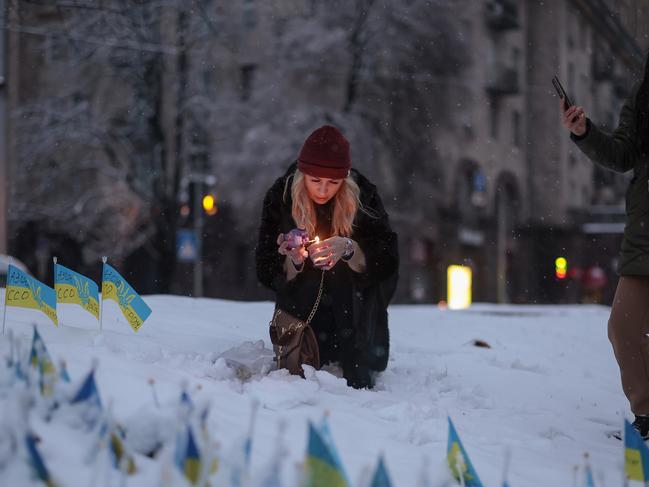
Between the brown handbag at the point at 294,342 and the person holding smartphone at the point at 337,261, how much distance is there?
0.05 m

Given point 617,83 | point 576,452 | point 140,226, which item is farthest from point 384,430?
point 617,83

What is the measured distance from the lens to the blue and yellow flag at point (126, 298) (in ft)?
15.7

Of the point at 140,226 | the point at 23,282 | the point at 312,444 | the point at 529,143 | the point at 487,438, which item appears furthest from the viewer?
the point at 529,143

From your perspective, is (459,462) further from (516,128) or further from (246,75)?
(516,128)

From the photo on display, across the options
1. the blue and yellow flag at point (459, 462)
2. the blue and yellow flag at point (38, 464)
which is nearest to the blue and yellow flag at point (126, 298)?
the blue and yellow flag at point (459, 462)

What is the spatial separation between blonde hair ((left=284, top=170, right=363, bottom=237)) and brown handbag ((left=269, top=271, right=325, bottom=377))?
12.2 inches

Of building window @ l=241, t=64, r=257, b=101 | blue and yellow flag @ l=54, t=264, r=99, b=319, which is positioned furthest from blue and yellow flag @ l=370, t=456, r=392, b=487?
building window @ l=241, t=64, r=257, b=101

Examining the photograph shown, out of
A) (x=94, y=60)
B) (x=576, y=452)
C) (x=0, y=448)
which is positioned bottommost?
(x=576, y=452)

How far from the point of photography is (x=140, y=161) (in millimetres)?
19469

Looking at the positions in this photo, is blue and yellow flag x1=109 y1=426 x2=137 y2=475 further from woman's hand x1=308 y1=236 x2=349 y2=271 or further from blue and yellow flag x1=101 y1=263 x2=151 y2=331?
blue and yellow flag x1=101 y1=263 x2=151 y2=331

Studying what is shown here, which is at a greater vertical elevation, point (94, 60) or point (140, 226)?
point (94, 60)

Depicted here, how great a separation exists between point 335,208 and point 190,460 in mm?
2395

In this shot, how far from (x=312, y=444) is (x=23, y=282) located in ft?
8.13

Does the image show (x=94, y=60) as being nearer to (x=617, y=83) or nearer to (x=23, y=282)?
(x=23, y=282)
